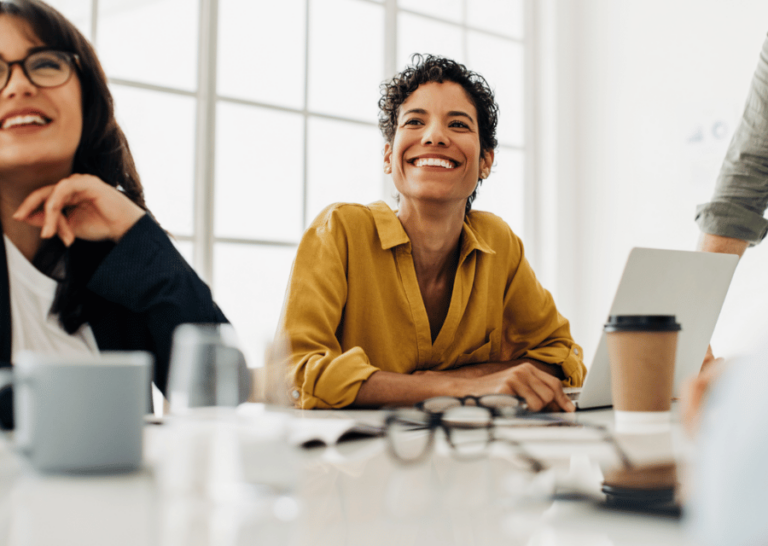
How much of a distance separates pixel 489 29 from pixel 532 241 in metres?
1.32

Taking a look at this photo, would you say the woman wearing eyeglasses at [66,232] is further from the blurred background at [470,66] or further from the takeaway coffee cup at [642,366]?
the blurred background at [470,66]

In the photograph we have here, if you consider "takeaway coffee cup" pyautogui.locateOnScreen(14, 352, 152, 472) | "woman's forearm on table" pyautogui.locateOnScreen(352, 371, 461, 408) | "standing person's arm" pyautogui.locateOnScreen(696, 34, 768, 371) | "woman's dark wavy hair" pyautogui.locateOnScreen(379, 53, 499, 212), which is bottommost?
"woman's forearm on table" pyautogui.locateOnScreen(352, 371, 461, 408)

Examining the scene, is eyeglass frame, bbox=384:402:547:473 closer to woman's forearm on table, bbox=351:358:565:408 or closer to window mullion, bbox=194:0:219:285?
woman's forearm on table, bbox=351:358:565:408

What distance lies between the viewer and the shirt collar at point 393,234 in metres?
1.59

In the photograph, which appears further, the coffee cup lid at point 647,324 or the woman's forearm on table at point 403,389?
the woman's forearm on table at point 403,389

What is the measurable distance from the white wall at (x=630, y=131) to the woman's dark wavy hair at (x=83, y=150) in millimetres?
2869

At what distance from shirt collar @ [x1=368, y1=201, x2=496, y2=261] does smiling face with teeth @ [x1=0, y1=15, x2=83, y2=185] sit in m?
0.69

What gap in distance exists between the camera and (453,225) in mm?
1749

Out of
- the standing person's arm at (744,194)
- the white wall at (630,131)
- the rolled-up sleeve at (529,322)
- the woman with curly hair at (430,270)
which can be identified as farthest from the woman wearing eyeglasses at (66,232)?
the white wall at (630,131)

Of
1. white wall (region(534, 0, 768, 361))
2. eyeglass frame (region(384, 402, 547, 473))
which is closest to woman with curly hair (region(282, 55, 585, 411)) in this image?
eyeglass frame (region(384, 402, 547, 473))

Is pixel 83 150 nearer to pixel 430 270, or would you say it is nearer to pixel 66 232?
pixel 66 232

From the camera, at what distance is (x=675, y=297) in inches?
44.5

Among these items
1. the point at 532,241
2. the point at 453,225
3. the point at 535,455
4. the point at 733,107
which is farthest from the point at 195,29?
the point at 535,455

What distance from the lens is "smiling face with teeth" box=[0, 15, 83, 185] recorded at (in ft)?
3.71
